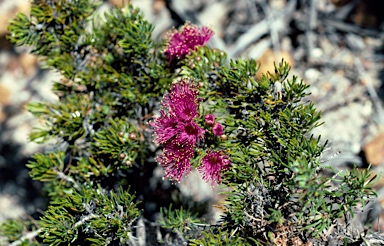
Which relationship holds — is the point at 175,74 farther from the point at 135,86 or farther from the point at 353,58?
the point at 353,58

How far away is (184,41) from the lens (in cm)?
196

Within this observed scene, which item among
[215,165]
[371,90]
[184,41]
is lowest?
[215,165]

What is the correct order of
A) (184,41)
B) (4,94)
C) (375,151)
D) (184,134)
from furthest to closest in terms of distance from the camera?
(4,94) < (375,151) < (184,41) < (184,134)

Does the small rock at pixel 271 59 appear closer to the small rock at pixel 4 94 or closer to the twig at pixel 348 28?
the twig at pixel 348 28

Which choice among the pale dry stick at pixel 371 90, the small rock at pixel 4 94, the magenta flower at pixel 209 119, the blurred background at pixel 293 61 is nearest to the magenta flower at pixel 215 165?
the magenta flower at pixel 209 119

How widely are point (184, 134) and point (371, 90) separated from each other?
227 centimetres

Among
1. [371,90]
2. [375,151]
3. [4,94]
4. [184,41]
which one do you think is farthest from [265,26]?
[4,94]

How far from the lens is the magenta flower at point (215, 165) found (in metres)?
1.68

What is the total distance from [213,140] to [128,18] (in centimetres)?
68

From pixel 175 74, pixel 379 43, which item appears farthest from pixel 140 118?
pixel 379 43

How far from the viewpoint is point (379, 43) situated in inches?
149

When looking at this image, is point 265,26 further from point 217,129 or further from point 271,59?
point 217,129

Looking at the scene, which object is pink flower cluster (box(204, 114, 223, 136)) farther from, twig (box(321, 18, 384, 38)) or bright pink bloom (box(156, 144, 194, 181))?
twig (box(321, 18, 384, 38))

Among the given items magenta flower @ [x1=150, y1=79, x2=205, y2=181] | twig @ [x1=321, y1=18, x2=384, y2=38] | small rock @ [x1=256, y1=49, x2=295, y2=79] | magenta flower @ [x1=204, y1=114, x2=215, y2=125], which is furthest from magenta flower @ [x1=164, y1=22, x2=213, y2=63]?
twig @ [x1=321, y1=18, x2=384, y2=38]
